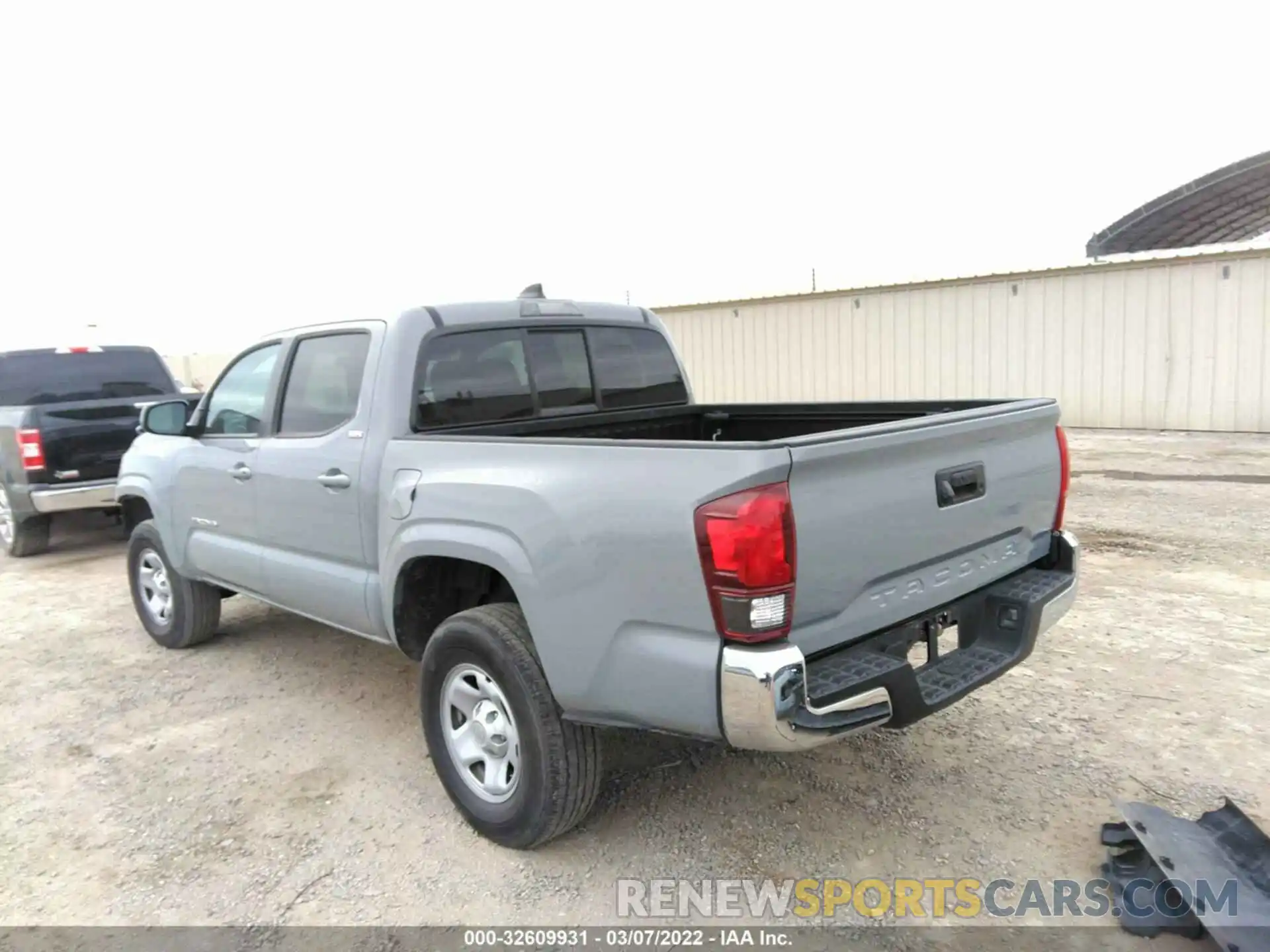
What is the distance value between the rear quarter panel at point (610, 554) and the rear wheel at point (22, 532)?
733 centimetres

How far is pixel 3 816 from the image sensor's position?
3.50m

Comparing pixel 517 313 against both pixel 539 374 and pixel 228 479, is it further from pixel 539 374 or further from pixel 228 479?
pixel 228 479

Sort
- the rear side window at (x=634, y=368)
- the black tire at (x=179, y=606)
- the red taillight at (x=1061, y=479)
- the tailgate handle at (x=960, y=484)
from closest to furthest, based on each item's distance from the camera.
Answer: the tailgate handle at (x=960, y=484), the red taillight at (x=1061, y=479), the rear side window at (x=634, y=368), the black tire at (x=179, y=606)

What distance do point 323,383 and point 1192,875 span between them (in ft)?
12.3

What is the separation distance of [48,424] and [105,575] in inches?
56.4

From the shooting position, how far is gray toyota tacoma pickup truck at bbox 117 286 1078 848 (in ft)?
7.89

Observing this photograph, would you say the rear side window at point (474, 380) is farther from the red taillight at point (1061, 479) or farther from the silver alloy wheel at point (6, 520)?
the silver alloy wheel at point (6, 520)

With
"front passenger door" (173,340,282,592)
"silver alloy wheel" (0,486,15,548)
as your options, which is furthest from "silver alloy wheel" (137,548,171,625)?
"silver alloy wheel" (0,486,15,548)

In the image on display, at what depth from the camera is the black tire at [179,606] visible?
17.1 ft

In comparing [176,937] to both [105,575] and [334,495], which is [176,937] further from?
[105,575]

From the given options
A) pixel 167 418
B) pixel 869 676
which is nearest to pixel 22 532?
pixel 167 418

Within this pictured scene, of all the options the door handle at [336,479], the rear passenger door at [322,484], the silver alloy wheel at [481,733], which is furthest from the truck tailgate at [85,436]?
the silver alloy wheel at [481,733]

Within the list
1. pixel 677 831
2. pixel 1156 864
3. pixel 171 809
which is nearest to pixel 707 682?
pixel 677 831

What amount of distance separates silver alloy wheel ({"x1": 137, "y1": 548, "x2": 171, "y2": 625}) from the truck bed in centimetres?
285
